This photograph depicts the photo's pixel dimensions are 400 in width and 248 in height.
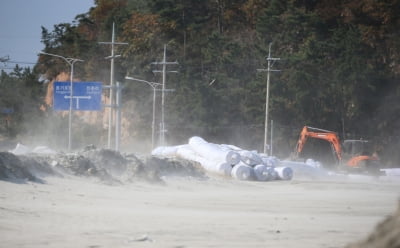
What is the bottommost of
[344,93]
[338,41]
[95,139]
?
[95,139]

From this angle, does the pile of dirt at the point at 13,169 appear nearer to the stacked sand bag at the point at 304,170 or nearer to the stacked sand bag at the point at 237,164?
the stacked sand bag at the point at 237,164

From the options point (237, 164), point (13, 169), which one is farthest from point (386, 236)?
point (237, 164)

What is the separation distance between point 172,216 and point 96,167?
9.49 metres

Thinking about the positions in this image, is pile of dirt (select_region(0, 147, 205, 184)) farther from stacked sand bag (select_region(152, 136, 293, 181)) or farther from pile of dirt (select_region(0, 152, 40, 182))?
stacked sand bag (select_region(152, 136, 293, 181))

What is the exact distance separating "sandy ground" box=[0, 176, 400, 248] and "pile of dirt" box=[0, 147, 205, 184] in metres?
0.59

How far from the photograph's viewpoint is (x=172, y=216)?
15906 mm

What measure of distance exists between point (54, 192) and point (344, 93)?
5000 cm

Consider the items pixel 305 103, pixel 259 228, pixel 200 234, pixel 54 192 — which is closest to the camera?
pixel 200 234

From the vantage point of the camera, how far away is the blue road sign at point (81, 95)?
158 feet

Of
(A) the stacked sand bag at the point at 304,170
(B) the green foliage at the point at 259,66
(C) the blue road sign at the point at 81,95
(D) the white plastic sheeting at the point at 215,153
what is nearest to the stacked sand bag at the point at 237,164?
(D) the white plastic sheeting at the point at 215,153

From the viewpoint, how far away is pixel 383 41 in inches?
2879

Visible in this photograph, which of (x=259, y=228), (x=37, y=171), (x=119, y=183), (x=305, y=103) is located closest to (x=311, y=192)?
(x=119, y=183)

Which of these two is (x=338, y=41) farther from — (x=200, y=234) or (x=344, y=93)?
(x=200, y=234)

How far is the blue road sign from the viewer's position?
48156mm
